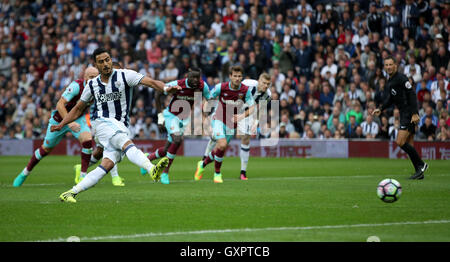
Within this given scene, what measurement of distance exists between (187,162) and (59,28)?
11523 mm

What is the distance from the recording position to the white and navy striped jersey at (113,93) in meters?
10.5

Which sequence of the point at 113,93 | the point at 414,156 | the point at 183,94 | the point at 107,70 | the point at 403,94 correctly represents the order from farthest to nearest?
1. the point at 403,94
2. the point at 183,94
3. the point at 414,156
4. the point at 113,93
5. the point at 107,70

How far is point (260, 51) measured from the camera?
2575 cm

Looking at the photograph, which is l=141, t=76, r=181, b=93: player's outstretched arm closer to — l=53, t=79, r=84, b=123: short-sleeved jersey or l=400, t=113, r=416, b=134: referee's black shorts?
l=53, t=79, r=84, b=123: short-sleeved jersey

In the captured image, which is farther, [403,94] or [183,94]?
[403,94]

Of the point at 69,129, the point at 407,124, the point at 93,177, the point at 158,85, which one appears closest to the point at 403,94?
the point at 407,124

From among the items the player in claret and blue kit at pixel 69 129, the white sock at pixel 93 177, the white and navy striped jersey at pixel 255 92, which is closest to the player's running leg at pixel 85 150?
the player in claret and blue kit at pixel 69 129

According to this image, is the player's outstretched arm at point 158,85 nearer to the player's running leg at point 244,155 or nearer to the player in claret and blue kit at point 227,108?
the player in claret and blue kit at point 227,108

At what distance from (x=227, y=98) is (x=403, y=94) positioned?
3.50 meters

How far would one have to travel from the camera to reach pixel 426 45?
924 inches

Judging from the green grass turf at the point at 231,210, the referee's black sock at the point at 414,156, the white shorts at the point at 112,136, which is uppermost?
the white shorts at the point at 112,136

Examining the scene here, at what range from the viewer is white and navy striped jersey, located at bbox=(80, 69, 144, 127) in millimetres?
10523

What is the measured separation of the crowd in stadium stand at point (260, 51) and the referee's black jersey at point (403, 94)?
760 centimetres

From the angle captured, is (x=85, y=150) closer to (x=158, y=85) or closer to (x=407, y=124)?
(x=158, y=85)
